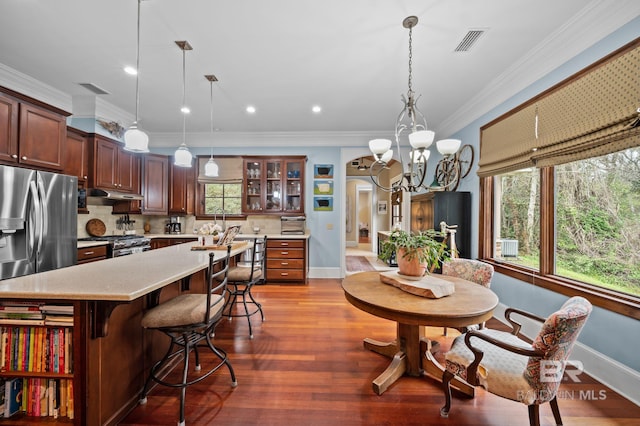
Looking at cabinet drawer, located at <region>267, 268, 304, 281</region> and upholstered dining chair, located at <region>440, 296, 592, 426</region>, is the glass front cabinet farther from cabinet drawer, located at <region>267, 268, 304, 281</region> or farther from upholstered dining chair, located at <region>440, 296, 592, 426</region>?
upholstered dining chair, located at <region>440, 296, 592, 426</region>

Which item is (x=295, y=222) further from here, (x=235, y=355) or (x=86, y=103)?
(x=86, y=103)

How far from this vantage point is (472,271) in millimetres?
2449

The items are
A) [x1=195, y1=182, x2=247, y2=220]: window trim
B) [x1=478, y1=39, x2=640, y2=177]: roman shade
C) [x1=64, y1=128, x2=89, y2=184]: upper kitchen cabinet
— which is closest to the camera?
[x1=478, y1=39, x2=640, y2=177]: roman shade

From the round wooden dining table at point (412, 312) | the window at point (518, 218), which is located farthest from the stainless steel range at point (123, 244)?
the window at point (518, 218)

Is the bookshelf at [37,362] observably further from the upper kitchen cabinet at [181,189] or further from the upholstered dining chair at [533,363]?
the upper kitchen cabinet at [181,189]

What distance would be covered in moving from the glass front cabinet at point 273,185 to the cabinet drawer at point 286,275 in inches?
45.0

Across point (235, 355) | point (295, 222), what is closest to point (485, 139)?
point (295, 222)

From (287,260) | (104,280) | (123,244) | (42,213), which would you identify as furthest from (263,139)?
(104,280)

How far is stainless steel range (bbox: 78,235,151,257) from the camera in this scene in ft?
11.9

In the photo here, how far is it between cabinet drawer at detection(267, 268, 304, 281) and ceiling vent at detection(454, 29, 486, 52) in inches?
152

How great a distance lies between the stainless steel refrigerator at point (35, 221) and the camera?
2.29 m

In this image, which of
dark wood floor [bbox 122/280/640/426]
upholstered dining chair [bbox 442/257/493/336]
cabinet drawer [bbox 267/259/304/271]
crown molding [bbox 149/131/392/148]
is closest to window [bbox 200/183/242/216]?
crown molding [bbox 149/131/392/148]

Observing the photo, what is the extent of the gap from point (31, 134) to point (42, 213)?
0.86 m

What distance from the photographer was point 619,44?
1921 millimetres
